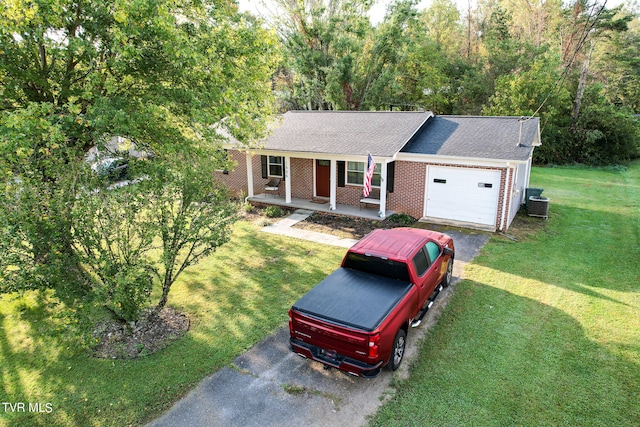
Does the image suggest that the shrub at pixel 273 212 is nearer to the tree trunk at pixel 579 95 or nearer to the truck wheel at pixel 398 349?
the truck wheel at pixel 398 349

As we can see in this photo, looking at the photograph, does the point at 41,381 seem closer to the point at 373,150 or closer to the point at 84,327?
the point at 84,327

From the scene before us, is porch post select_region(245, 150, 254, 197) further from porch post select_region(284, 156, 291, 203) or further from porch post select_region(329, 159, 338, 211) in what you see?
porch post select_region(329, 159, 338, 211)

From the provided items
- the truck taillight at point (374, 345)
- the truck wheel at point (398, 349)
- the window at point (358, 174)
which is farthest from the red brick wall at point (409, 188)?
the truck taillight at point (374, 345)

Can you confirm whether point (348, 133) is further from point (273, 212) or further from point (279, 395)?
point (279, 395)

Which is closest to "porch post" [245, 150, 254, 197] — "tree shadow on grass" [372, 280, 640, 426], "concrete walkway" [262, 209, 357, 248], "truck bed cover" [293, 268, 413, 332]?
"concrete walkway" [262, 209, 357, 248]

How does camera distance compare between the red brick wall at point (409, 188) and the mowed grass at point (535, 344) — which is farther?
the red brick wall at point (409, 188)

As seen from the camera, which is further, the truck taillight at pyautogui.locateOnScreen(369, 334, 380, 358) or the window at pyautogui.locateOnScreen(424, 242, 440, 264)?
the window at pyautogui.locateOnScreen(424, 242, 440, 264)

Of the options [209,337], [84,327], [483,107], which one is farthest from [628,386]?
[483,107]

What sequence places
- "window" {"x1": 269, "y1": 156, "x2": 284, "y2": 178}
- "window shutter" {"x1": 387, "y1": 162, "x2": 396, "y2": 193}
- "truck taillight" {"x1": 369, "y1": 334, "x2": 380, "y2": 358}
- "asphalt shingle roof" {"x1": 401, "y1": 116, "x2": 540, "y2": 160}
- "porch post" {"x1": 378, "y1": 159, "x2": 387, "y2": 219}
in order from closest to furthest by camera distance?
"truck taillight" {"x1": 369, "y1": 334, "x2": 380, "y2": 358} → "asphalt shingle roof" {"x1": 401, "y1": 116, "x2": 540, "y2": 160} → "porch post" {"x1": 378, "y1": 159, "x2": 387, "y2": 219} → "window shutter" {"x1": 387, "y1": 162, "x2": 396, "y2": 193} → "window" {"x1": 269, "y1": 156, "x2": 284, "y2": 178}
